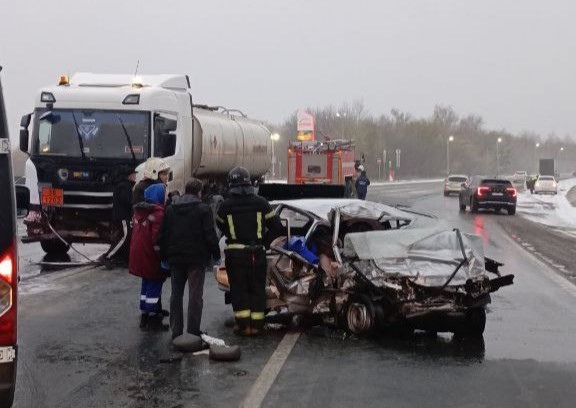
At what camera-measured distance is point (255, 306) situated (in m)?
7.86

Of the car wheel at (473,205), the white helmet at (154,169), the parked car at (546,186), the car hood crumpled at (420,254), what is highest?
the white helmet at (154,169)

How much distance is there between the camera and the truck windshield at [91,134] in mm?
13984

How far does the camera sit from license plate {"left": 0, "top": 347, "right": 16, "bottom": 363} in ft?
13.5

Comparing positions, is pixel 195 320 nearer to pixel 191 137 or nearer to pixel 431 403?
pixel 431 403

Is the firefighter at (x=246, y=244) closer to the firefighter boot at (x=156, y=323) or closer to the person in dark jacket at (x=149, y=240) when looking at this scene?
the person in dark jacket at (x=149, y=240)

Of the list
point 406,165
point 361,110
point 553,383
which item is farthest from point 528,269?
point 406,165

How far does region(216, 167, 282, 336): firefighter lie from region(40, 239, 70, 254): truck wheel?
8144 mm

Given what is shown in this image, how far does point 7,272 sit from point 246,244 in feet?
12.6

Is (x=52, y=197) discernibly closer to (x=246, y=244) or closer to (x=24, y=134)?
(x=24, y=134)

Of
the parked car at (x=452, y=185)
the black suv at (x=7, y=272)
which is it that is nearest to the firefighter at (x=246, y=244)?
the black suv at (x=7, y=272)

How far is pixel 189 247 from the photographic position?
24.1 feet

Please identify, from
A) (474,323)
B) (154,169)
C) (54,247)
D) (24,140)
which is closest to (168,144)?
(24,140)

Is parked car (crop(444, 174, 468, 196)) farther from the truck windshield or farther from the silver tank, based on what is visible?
the truck windshield

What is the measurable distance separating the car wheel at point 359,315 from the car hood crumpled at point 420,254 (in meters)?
0.30
